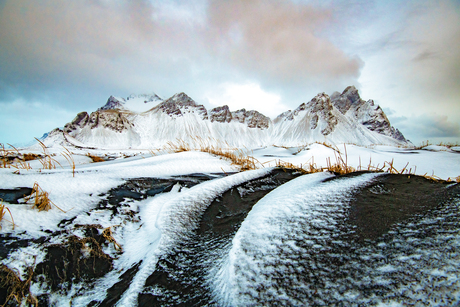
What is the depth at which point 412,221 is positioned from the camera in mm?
654

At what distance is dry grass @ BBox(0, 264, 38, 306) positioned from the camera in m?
0.56

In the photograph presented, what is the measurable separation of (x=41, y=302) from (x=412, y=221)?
51.4 inches

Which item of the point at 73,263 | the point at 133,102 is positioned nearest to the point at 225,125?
the point at 133,102

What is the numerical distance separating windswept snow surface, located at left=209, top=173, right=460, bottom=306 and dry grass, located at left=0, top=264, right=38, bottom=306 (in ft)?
1.96

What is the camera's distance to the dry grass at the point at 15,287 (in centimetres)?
56

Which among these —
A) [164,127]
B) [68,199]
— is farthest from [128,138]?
[68,199]

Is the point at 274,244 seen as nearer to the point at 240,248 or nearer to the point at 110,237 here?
the point at 240,248

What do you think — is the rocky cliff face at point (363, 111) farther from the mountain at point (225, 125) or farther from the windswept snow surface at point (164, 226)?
the windswept snow surface at point (164, 226)

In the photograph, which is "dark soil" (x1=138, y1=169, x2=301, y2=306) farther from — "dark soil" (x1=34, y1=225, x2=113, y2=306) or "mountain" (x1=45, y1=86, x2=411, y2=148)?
"mountain" (x1=45, y1=86, x2=411, y2=148)

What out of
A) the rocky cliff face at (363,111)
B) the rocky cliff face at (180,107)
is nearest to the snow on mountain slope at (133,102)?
the rocky cliff face at (180,107)

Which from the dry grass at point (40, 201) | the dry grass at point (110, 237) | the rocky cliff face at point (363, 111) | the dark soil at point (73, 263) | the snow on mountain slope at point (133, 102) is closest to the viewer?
the dark soil at point (73, 263)

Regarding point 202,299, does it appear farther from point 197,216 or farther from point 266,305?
point 197,216

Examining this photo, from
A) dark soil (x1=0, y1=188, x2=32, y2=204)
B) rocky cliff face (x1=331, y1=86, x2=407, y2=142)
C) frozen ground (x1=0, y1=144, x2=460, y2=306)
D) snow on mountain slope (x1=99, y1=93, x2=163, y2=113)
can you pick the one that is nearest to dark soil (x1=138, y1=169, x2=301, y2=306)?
frozen ground (x1=0, y1=144, x2=460, y2=306)

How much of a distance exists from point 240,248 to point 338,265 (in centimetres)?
29
